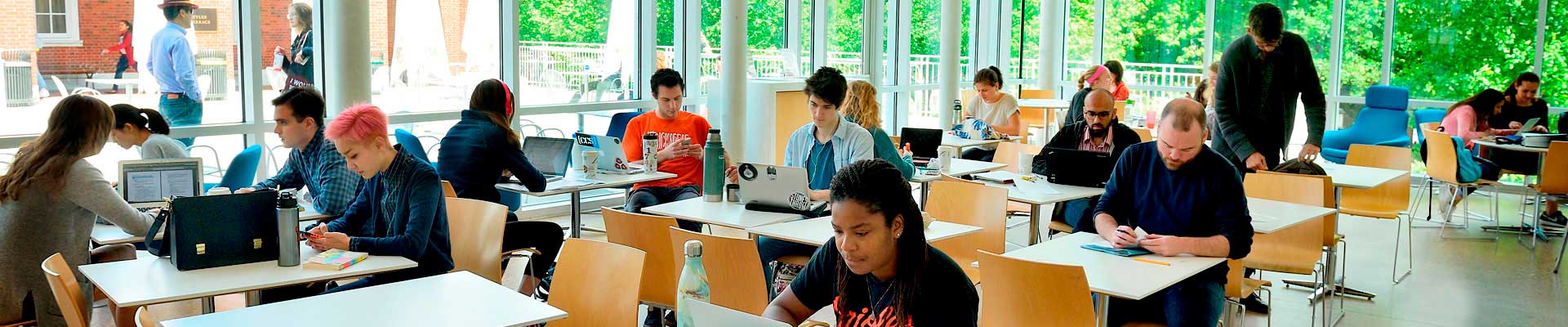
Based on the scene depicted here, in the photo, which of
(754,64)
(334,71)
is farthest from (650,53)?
(334,71)

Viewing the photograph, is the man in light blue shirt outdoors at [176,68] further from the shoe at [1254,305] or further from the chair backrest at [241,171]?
the shoe at [1254,305]

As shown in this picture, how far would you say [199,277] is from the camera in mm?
3201

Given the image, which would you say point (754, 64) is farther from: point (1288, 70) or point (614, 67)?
point (1288, 70)

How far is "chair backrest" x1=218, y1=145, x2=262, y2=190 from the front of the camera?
5.39 meters

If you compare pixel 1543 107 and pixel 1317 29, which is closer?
pixel 1543 107

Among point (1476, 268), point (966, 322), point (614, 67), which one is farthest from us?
point (614, 67)

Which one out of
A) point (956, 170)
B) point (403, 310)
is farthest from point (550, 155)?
point (403, 310)

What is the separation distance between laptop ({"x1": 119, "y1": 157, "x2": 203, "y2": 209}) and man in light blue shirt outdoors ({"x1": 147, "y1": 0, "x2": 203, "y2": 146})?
77.8 inches

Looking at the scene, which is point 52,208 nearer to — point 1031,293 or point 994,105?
point 1031,293

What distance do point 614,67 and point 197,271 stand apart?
562 cm

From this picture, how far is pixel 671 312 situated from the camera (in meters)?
4.61

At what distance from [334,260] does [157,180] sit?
162 cm

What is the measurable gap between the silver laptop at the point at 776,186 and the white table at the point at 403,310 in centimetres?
162

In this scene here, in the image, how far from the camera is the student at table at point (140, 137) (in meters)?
5.03
